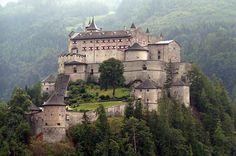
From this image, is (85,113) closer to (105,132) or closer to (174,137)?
(105,132)

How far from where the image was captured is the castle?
9156 cm

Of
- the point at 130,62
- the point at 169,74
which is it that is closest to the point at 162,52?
the point at 169,74

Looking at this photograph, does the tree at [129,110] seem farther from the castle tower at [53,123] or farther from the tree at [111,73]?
the castle tower at [53,123]

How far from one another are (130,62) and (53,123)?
80.3ft

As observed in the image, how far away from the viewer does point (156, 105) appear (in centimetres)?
9088

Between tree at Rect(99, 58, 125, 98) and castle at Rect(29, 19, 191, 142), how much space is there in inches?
81.5

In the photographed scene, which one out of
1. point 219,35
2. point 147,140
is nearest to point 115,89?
point 147,140

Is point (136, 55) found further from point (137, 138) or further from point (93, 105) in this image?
point (137, 138)

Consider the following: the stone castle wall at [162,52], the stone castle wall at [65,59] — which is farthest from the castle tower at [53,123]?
the stone castle wall at [162,52]

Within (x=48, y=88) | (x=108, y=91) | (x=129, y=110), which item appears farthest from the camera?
(x=48, y=88)

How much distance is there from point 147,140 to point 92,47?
28438mm

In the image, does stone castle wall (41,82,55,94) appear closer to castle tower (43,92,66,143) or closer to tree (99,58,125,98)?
tree (99,58,125,98)

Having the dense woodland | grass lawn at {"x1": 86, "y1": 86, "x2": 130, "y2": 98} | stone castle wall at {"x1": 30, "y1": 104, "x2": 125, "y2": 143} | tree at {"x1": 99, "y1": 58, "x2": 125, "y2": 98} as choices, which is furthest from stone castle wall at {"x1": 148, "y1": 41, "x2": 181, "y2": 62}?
stone castle wall at {"x1": 30, "y1": 104, "x2": 125, "y2": 143}

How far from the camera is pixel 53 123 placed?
79.8m
